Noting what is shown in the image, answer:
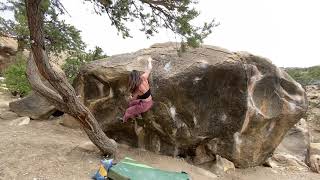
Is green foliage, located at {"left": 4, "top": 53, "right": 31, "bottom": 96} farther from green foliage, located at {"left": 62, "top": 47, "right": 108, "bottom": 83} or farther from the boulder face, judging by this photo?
the boulder face

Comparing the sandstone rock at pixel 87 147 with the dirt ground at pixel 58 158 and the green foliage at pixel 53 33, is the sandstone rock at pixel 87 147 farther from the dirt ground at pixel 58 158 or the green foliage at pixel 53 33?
the green foliage at pixel 53 33

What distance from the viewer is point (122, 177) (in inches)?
281

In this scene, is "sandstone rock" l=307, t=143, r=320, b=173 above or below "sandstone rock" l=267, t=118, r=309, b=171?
below

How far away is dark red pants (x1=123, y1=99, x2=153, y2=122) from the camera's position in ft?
29.6

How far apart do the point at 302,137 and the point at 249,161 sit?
Answer: 12.6 ft

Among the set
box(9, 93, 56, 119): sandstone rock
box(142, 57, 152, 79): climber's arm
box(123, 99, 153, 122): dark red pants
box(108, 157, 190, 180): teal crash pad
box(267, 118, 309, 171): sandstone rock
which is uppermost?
box(142, 57, 152, 79): climber's arm

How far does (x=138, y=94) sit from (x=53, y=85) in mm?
1920

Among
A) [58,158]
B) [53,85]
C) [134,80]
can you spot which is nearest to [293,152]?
[134,80]

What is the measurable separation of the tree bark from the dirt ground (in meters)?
0.47

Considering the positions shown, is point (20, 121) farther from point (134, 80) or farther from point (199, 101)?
point (199, 101)

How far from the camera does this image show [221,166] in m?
9.80

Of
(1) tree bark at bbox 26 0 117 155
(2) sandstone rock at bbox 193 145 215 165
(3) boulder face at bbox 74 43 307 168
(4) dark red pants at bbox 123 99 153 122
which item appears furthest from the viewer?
(2) sandstone rock at bbox 193 145 215 165

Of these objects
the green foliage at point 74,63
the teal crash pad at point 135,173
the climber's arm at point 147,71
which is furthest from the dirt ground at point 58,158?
the green foliage at point 74,63

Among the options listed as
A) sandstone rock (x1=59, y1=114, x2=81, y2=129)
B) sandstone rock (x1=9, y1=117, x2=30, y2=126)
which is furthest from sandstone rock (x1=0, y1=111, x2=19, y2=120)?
sandstone rock (x1=59, y1=114, x2=81, y2=129)
